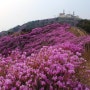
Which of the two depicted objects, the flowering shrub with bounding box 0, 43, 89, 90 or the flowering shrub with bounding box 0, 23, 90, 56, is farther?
the flowering shrub with bounding box 0, 23, 90, 56

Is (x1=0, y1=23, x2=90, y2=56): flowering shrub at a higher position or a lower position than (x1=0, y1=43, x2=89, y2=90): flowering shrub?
lower

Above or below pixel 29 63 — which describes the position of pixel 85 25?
below

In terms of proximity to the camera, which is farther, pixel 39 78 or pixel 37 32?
pixel 37 32

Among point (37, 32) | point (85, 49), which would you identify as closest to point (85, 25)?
point (37, 32)

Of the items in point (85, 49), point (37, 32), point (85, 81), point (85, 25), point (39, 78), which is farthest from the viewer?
point (85, 25)

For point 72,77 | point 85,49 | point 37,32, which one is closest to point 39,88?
point 72,77

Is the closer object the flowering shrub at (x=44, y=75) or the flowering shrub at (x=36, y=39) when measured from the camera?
the flowering shrub at (x=44, y=75)

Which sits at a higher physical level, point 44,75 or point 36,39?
point 44,75

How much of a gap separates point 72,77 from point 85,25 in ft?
56.5

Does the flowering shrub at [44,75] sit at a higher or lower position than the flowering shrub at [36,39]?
higher

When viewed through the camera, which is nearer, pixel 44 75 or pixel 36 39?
pixel 44 75

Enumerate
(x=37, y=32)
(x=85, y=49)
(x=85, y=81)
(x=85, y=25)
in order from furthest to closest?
1. (x=85, y=25)
2. (x=37, y=32)
3. (x=85, y=49)
4. (x=85, y=81)

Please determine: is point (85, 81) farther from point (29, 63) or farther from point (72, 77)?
point (29, 63)

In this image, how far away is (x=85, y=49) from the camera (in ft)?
48.7
